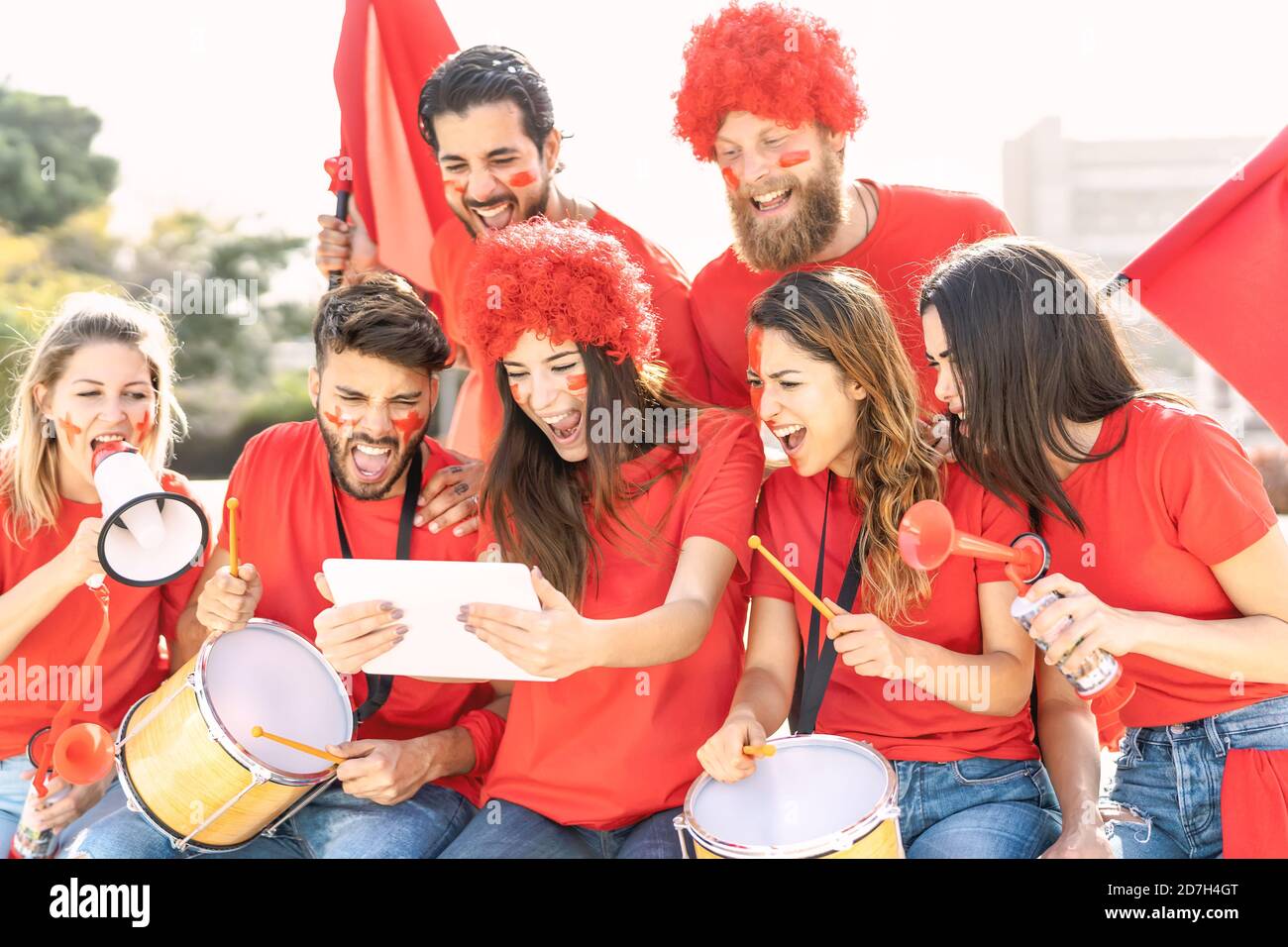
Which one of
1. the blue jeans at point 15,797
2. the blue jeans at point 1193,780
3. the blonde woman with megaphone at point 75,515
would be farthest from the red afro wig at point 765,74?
the blue jeans at point 15,797

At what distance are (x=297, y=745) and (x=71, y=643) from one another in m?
1.11

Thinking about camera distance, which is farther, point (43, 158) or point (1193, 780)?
point (43, 158)

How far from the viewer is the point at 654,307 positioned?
14.2ft

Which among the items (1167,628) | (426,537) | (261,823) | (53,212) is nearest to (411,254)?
(426,537)

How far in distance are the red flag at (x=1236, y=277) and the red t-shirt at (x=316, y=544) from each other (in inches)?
92.3

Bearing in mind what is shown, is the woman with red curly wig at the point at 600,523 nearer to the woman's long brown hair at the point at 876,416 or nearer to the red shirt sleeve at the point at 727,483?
the red shirt sleeve at the point at 727,483

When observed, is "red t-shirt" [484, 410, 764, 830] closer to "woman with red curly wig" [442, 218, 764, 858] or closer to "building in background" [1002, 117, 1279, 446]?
"woman with red curly wig" [442, 218, 764, 858]

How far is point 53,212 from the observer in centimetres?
2030

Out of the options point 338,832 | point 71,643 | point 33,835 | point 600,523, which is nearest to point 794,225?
point 600,523

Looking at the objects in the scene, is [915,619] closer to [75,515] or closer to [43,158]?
[75,515]

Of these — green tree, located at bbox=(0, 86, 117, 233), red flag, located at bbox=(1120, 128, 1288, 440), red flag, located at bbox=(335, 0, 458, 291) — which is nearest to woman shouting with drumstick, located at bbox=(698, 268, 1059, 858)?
red flag, located at bbox=(1120, 128, 1288, 440)

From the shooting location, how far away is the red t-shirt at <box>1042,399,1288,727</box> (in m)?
3.12

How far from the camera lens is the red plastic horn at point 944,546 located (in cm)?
292

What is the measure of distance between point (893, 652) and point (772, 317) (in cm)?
102
